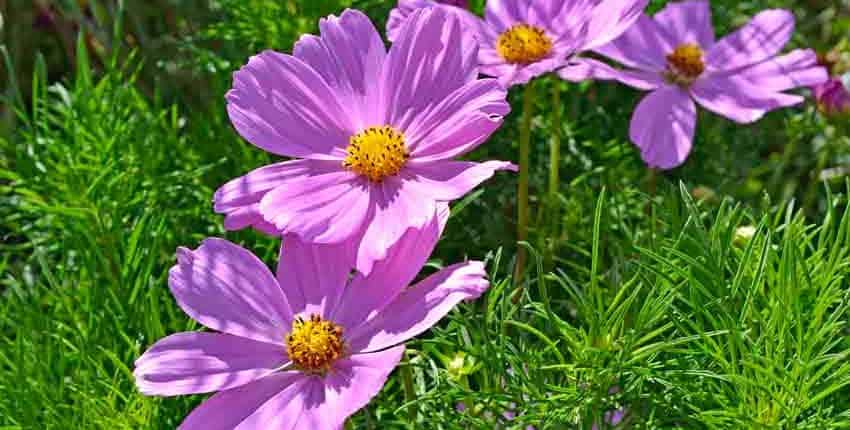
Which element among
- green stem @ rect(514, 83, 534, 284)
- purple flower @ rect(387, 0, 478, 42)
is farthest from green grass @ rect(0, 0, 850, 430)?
purple flower @ rect(387, 0, 478, 42)

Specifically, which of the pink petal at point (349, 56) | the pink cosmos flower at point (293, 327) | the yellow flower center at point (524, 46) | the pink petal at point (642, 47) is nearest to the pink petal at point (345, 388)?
the pink cosmos flower at point (293, 327)

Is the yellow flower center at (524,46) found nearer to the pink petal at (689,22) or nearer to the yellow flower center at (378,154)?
the yellow flower center at (378,154)

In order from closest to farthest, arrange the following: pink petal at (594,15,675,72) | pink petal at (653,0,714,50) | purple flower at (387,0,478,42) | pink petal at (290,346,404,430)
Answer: pink petal at (290,346,404,430)
purple flower at (387,0,478,42)
pink petal at (594,15,675,72)
pink petal at (653,0,714,50)

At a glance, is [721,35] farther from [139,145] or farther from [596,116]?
[139,145]

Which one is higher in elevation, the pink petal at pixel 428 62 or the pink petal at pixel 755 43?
the pink petal at pixel 428 62

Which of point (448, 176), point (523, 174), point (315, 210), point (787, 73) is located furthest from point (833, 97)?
point (315, 210)

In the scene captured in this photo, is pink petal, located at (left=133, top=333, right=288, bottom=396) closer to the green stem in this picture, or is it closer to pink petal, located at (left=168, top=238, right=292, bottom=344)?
pink petal, located at (left=168, top=238, right=292, bottom=344)
